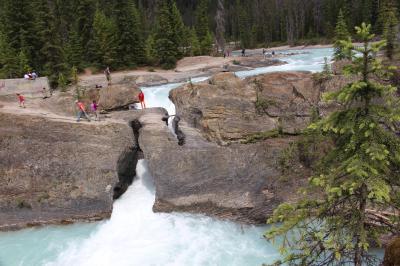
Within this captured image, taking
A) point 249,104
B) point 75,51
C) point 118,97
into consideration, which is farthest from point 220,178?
point 75,51

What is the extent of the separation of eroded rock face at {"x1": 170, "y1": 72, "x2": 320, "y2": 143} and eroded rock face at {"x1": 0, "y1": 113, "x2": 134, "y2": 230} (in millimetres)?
4532

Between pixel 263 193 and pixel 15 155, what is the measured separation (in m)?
11.8

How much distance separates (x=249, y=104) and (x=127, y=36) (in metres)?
30.0

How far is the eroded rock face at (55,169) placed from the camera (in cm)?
1725

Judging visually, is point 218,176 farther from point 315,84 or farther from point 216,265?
point 315,84

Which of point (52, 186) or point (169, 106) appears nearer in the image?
point (52, 186)

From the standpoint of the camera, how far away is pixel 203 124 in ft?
71.4

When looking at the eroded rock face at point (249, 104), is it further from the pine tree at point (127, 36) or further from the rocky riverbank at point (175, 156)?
the pine tree at point (127, 36)

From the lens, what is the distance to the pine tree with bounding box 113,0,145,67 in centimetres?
4819

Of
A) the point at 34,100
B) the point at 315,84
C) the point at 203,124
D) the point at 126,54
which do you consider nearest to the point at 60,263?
the point at 203,124

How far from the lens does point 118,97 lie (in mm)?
27922

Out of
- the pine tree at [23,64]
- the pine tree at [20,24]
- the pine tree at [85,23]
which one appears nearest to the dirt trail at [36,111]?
the pine tree at [23,64]

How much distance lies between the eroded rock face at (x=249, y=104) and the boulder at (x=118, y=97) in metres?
4.80

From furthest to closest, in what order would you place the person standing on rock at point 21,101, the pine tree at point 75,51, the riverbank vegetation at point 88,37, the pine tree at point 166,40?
the pine tree at point 166,40 → the pine tree at point 75,51 → the riverbank vegetation at point 88,37 → the person standing on rock at point 21,101
